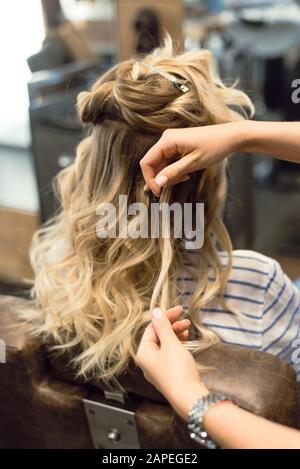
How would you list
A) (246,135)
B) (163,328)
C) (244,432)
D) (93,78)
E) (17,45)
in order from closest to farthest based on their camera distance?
(244,432), (163,328), (246,135), (93,78), (17,45)

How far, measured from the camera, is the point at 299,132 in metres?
0.82

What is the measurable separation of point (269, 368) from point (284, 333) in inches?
8.9

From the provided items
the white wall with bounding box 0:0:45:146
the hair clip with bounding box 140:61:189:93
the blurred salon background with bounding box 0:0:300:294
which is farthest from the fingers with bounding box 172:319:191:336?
the white wall with bounding box 0:0:45:146

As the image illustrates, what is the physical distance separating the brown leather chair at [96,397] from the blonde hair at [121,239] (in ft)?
0.14

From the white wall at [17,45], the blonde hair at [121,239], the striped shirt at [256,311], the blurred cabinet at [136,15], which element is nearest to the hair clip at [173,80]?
the blonde hair at [121,239]

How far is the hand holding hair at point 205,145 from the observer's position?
77cm

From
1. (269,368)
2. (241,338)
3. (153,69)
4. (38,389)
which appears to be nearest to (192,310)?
(241,338)

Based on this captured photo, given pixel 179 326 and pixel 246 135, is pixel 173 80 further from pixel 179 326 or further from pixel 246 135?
pixel 179 326

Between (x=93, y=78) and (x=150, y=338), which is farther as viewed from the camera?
(x=93, y=78)

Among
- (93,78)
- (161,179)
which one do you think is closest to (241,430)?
(161,179)

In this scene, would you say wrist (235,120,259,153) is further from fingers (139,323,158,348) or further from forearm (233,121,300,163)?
fingers (139,323,158,348)

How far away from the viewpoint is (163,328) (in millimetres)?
695

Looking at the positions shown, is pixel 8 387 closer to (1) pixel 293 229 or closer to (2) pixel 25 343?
(2) pixel 25 343

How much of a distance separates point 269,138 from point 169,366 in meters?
0.40
